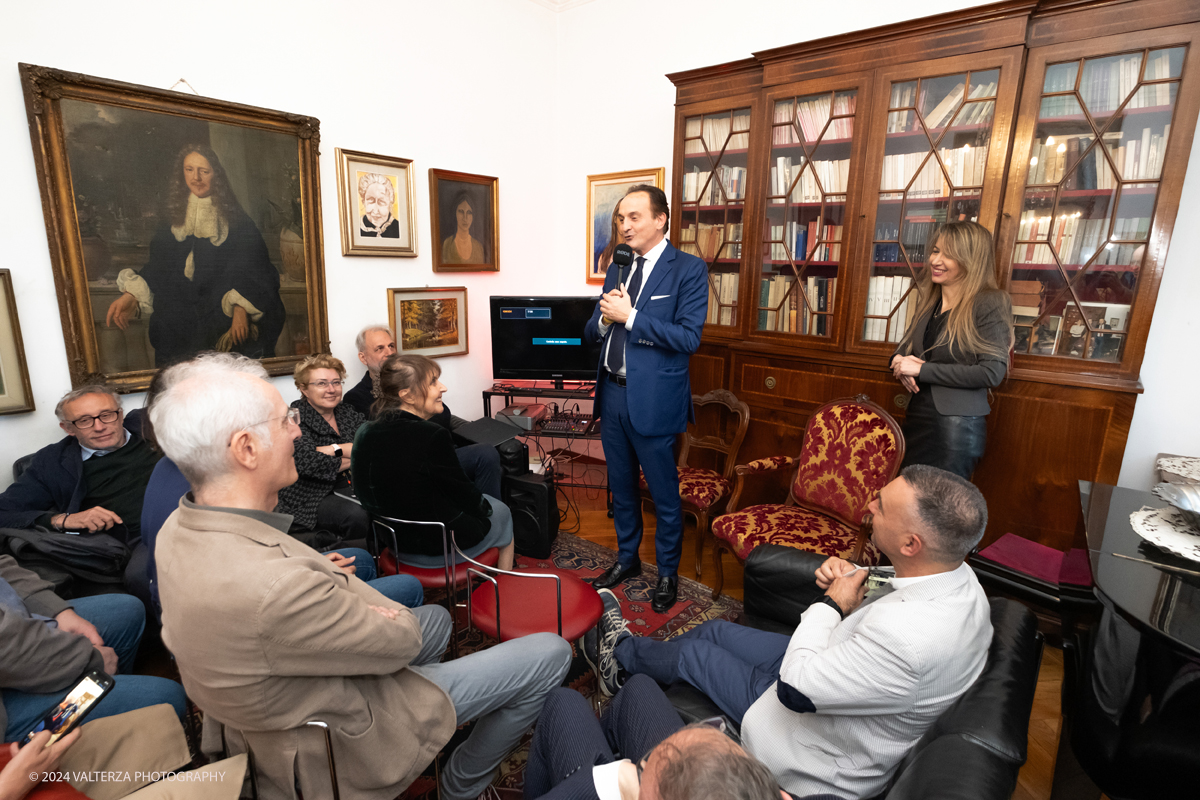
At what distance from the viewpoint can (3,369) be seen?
2389 mm

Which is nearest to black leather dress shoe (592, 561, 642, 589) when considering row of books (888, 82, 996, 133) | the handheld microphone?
the handheld microphone

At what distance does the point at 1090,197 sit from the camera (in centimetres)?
250

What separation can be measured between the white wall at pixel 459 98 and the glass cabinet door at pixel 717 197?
0.55 m

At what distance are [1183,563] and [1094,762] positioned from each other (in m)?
0.58

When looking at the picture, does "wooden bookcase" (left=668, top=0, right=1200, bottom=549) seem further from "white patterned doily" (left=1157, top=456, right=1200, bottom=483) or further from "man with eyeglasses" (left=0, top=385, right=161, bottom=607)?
"man with eyeglasses" (left=0, top=385, right=161, bottom=607)

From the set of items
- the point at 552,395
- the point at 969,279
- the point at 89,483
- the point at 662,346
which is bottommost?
the point at 89,483

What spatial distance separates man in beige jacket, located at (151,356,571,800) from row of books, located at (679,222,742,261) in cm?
284

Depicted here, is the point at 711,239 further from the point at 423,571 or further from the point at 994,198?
the point at 423,571

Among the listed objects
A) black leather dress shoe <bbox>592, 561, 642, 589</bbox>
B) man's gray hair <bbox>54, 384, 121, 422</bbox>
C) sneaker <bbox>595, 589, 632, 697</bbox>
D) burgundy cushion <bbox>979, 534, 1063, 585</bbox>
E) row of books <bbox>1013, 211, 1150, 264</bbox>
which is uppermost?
row of books <bbox>1013, 211, 1150, 264</bbox>

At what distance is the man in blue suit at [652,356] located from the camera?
8.31 ft

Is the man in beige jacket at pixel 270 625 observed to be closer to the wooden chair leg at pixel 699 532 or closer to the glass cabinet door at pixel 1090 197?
the wooden chair leg at pixel 699 532

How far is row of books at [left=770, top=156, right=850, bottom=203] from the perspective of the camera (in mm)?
3049

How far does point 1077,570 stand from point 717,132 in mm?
2889

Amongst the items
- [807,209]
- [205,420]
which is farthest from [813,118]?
[205,420]
